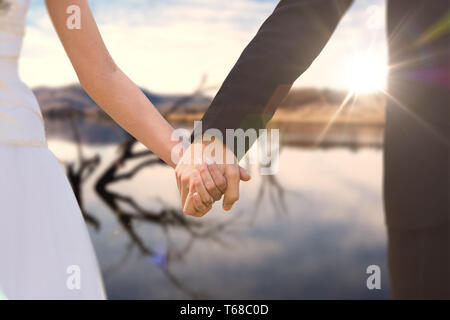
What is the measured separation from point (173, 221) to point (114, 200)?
818 millimetres

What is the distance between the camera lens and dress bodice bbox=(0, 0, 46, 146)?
122 cm

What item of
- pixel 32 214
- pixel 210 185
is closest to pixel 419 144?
pixel 210 185

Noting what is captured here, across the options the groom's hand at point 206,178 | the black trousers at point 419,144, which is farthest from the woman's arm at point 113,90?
the black trousers at point 419,144

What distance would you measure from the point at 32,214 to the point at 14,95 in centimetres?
31

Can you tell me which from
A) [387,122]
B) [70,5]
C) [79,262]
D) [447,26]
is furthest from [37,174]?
[447,26]

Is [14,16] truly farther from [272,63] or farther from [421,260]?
[421,260]

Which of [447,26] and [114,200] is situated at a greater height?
[114,200]

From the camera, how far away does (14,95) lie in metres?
1.23

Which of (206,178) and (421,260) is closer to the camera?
(421,260)

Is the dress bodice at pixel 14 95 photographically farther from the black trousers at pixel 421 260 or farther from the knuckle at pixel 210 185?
the black trousers at pixel 421 260

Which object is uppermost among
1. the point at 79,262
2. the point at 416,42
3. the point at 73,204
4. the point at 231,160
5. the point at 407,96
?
the point at 416,42

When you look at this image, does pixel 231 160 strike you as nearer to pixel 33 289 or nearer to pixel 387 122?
pixel 387 122

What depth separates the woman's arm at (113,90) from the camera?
4.70 ft

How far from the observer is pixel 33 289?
116cm
